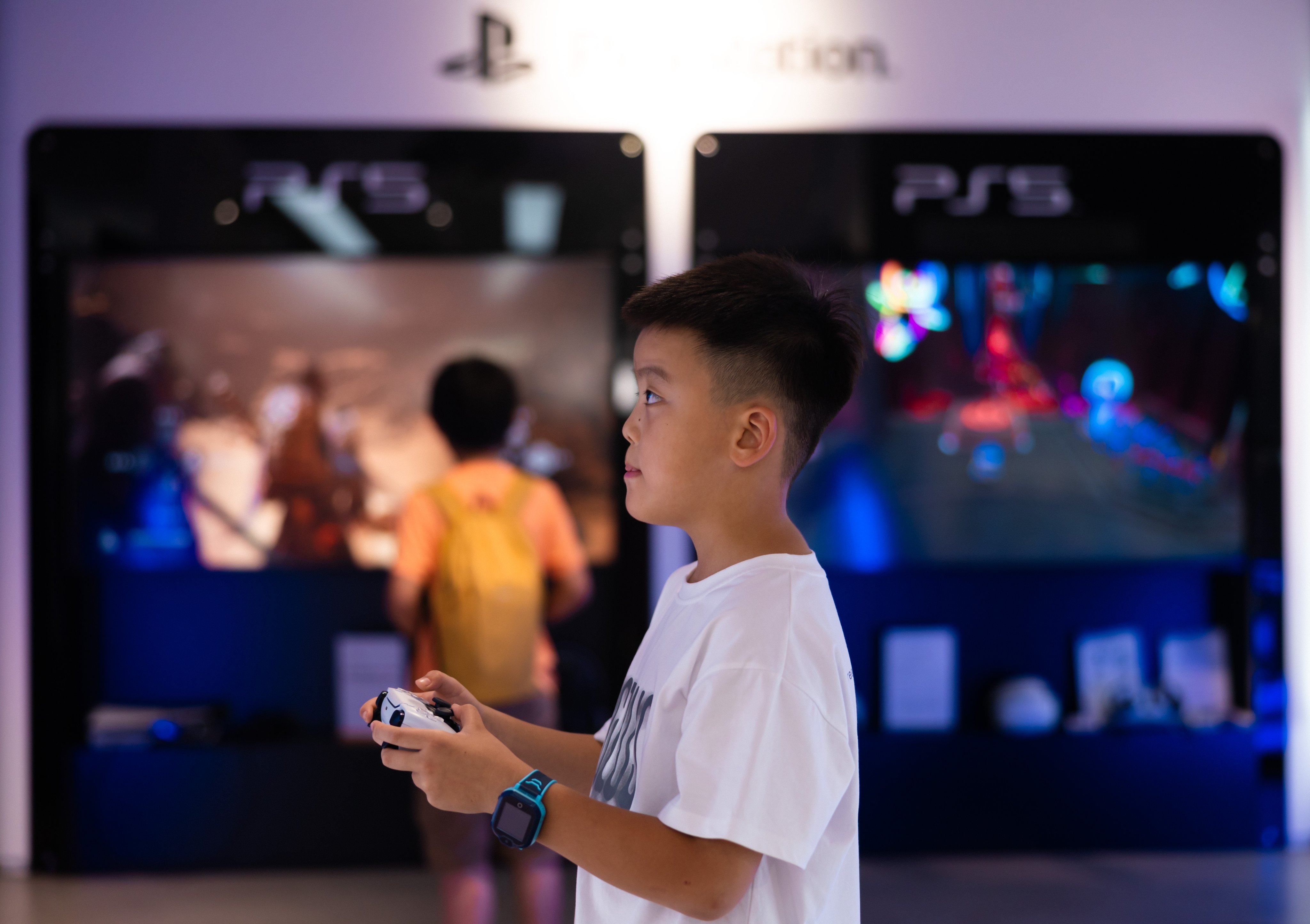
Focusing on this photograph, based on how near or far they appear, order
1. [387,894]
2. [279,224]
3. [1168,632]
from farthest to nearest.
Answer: [1168,632]
[279,224]
[387,894]

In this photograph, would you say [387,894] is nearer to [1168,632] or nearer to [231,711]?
[231,711]

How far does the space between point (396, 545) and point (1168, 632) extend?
2.79 meters

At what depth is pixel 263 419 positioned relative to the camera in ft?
10.6

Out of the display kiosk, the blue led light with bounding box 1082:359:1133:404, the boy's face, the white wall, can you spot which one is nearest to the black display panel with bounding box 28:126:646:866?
the white wall

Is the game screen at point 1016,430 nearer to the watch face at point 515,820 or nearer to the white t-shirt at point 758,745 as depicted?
the white t-shirt at point 758,745

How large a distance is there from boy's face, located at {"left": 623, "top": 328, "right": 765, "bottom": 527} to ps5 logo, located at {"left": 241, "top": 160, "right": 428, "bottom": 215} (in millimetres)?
2387

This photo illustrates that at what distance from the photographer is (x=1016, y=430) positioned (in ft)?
11.0

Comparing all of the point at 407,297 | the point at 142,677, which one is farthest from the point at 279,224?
the point at 142,677

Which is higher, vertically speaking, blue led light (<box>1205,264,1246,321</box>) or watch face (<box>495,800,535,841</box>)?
blue led light (<box>1205,264,1246,321</box>)

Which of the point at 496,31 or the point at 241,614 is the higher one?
the point at 496,31

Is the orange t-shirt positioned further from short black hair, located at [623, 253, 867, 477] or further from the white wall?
short black hair, located at [623, 253, 867, 477]

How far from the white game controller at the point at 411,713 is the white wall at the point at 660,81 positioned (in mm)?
2259


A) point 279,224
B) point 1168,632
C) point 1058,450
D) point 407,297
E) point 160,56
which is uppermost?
point 160,56

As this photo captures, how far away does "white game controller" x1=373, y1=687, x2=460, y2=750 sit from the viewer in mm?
1031
